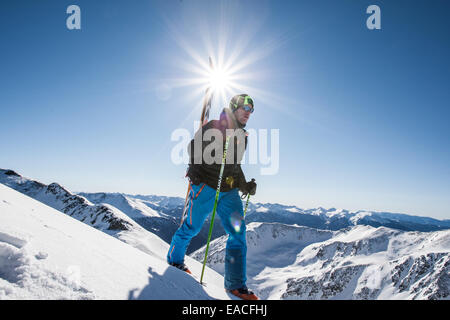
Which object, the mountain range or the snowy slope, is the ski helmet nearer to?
→ the snowy slope

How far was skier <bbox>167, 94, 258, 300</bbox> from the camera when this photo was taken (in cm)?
416

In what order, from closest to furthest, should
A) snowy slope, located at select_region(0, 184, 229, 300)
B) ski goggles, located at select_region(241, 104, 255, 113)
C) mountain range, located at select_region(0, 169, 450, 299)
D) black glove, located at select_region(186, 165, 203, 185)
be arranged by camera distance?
snowy slope, located at select_region(0, 184, 229, 300)
black glove, located at select_region(186, 165, 203, 185)
ski goggles, located at select_region(241, 104, 255, 113)
mountain range, located at select_region(0, 169, 450, 299)

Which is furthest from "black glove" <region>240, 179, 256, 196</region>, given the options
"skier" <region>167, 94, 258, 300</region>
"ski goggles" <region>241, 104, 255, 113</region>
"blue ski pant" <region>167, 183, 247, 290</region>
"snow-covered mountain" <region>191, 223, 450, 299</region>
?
"snow-covered mountain" <region>191, 223, 450, 299</region>

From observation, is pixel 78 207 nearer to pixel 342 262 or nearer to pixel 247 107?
pixel 247 107

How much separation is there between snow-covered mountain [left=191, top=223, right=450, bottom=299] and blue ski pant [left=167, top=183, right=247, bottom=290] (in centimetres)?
13384

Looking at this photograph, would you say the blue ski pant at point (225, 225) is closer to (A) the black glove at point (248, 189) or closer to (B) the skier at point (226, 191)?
(B) the skier at point (226, 191)

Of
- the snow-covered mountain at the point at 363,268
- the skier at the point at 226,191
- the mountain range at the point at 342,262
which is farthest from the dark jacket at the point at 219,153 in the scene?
the snow-covered mountain at the point at 363,268

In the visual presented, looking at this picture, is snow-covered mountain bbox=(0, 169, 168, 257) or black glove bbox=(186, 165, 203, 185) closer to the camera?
black glove bbox=(186, 165, 203, 185)

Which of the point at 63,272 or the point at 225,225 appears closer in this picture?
the point at 63,272

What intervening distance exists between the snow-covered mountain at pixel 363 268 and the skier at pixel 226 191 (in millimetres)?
133839

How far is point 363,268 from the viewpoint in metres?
127

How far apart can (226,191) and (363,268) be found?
15505 cm

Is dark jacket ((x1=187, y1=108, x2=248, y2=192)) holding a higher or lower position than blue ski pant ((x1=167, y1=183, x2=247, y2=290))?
higher

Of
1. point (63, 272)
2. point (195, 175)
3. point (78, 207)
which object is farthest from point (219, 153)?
point (78, 207)
